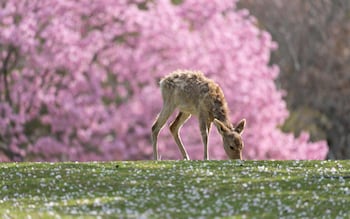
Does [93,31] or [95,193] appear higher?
[93,31]

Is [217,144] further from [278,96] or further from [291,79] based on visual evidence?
[291,79]

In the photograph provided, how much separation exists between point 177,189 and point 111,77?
1455cm

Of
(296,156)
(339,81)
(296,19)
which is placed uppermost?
(296,19)

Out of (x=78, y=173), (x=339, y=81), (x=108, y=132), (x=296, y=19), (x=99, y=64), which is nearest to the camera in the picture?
(x=78, y=173)

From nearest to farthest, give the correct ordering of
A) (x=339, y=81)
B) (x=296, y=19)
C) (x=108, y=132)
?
1. (x=108, y=132)
2. (x=339, y=81)
3. (x=296, y=19)

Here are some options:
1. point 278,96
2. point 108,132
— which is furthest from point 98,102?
point 278,96

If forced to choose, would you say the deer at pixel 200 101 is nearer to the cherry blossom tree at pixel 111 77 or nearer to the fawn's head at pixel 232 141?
the fawn's head at pixel 232 141

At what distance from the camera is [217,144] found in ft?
81.7

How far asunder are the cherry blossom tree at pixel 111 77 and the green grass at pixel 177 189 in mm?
9541

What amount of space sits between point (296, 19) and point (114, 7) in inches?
404

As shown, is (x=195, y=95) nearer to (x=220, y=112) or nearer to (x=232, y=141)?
(x=220, y=112)

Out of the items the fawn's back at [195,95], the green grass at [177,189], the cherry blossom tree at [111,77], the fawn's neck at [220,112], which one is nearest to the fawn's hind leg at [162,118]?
the fawn's back at [195,95]

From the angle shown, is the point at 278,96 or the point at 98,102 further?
the point at 278,96

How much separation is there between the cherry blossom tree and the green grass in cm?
954
